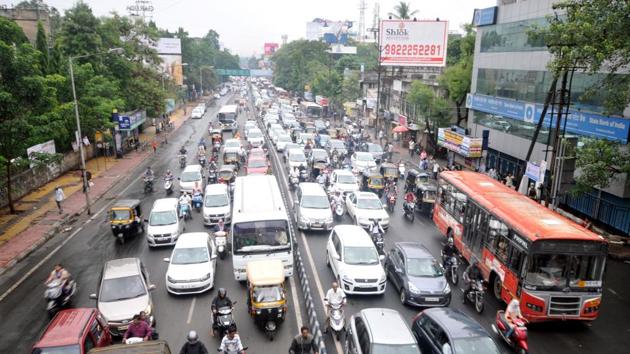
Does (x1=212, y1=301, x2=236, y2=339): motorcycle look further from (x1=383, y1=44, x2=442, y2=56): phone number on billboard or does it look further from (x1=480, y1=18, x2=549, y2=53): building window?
(x1=383, y1=44, x2=442, y2=56): phone number on billboard

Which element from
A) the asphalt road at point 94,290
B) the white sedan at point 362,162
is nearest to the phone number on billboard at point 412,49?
the white sedan at point 362,162

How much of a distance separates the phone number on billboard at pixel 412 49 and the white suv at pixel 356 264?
144ft

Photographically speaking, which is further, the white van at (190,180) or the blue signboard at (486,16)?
the blue signboard at (486,16)

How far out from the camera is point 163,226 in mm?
20625

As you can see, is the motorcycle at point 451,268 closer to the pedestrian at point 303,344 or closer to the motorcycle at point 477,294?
the motorcycle at point 477,294

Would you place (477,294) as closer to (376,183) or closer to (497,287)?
(497,287)

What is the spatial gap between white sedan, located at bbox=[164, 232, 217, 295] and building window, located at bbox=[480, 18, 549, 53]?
23740mm

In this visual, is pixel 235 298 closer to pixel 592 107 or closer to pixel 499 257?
pixel 499 257

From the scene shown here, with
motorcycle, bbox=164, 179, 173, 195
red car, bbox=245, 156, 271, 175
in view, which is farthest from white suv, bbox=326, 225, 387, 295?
motorcycle, bbox=164, 179, 173, 195

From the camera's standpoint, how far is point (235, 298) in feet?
52.2

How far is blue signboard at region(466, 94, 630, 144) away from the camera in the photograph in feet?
75.2

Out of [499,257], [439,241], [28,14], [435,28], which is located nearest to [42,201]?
[439,241]

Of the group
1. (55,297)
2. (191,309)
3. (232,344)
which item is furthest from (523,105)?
(55,297)

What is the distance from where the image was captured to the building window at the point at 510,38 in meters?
30.9
